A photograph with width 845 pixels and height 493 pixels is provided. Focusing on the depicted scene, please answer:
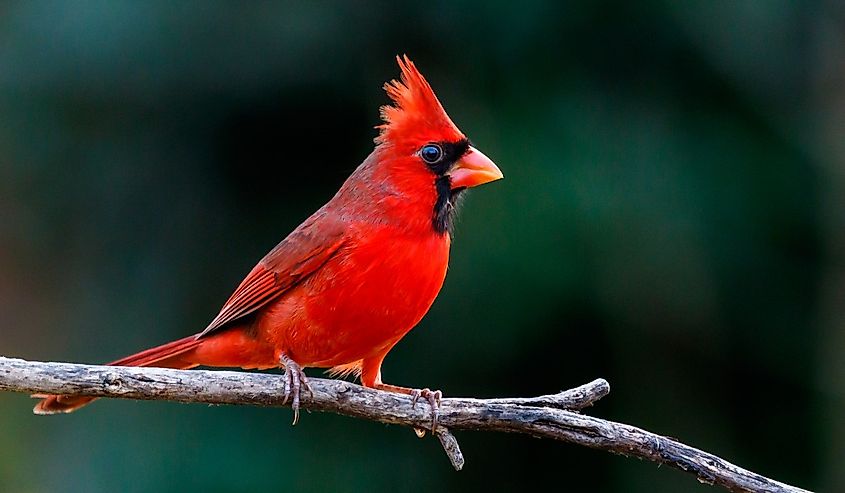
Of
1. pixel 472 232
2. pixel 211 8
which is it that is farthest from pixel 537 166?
pixel 211 8

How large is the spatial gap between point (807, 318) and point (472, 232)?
1703mm

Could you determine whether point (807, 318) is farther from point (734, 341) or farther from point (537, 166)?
point (537, 166)

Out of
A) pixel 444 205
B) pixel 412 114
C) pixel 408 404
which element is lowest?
pixel 408 404

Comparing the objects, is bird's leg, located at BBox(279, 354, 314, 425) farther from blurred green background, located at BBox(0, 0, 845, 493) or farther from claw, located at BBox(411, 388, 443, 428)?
blurred green background, located at BBox(0, 0, 845, 493)

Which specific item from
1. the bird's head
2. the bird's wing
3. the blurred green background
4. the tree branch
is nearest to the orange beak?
the bird's head

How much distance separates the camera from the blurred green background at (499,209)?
514cm

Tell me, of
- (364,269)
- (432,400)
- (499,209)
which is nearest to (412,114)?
(364,269)

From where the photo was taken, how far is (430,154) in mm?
3701

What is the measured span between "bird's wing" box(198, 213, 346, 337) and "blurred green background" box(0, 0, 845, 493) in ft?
4.99

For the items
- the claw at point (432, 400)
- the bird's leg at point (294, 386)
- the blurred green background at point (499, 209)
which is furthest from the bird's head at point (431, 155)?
the blurred green background at point (499, 209)

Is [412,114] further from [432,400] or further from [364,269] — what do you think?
[432,400]

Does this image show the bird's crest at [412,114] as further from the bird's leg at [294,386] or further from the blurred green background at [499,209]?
the blurred green background at [499,209]

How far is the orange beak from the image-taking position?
3686mm

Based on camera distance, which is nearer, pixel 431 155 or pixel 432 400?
pixel 432 400
